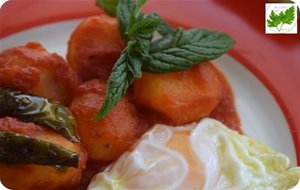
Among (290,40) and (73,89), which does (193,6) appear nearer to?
(290,40)

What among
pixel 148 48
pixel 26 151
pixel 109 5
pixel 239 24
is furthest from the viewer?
pixel 239 24

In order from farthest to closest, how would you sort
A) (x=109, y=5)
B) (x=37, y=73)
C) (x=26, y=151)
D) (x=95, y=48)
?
(x=109, y=5) → (x=95, y=48) → (x=37, y=73) → (x=26, y=151)

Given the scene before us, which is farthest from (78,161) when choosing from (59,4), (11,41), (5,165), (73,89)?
(59,4)

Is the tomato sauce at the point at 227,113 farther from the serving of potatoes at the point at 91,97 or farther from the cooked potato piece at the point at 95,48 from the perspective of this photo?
the cooked potato piece at the point at 95,48

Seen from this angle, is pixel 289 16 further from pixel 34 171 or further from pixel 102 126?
pixel 34 171

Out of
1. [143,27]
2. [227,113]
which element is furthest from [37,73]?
[227,113]

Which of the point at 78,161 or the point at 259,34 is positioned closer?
the point at 78,161

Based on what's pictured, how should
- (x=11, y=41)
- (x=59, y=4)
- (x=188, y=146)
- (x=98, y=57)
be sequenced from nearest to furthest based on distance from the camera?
1. (x=188, y=146)
2. (x=98, y=57)
3. (x=11, y=41)
4. (x=59, y=4)
